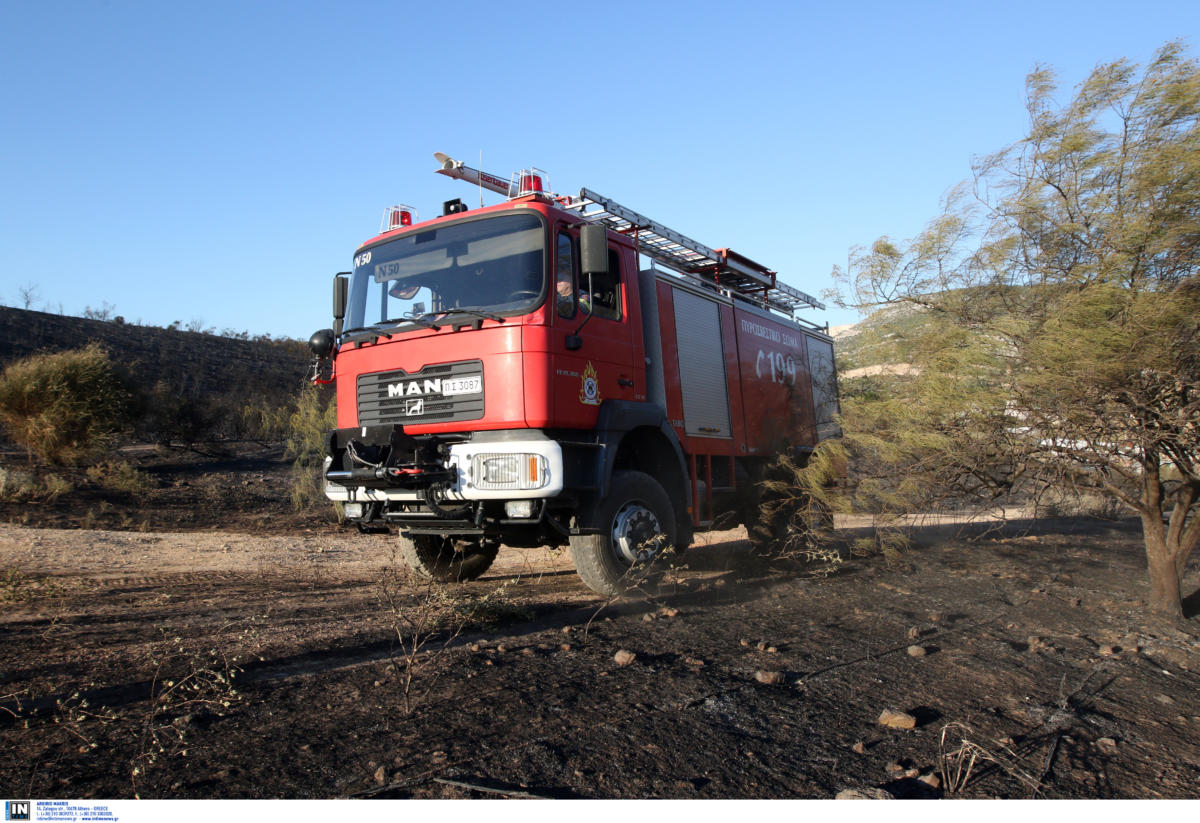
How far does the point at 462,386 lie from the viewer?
624cm

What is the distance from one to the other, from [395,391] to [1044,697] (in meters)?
5.03

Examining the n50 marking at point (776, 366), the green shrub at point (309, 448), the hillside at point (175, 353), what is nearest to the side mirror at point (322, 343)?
the n50 marking at point (776, 366)

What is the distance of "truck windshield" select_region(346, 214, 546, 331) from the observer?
20.7 ft

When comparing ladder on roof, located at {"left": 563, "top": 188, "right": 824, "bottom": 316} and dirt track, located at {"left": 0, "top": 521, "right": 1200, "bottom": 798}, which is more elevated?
ladder on roof, located at {"left": 563, "top": 188, "right": 824, "bottom": 316}

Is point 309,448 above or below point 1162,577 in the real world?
above

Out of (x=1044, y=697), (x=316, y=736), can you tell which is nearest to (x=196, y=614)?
(x=316, y=736)

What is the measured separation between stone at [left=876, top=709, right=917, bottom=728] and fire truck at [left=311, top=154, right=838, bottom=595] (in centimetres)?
286

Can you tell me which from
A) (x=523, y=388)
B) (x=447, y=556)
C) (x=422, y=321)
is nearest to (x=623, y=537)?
(x=523, y=388)

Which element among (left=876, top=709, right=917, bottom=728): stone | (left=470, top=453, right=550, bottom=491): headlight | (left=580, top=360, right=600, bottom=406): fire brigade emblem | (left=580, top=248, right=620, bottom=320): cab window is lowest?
(left=876, top=709, right=917, bottom=728): stone

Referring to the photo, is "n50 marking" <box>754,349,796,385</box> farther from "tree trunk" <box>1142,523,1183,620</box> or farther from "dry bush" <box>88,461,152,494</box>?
"dry bush" <box>88,461,152,494</box>

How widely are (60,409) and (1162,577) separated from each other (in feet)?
57.2

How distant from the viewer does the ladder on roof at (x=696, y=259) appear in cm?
749

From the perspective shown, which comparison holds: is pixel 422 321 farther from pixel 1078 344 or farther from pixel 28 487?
pixel 28 487

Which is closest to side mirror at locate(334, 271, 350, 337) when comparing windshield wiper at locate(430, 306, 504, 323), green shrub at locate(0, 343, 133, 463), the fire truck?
the fire truck
